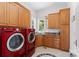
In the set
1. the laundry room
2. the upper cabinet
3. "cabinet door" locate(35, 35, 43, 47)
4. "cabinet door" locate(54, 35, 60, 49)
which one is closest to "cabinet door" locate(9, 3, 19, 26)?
the laundry room

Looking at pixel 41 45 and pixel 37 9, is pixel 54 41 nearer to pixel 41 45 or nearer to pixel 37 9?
pixel 41 45

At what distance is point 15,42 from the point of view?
1.45 m

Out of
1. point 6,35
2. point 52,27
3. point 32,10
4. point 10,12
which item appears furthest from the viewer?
point 52,27

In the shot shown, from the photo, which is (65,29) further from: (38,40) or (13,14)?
(13,14)

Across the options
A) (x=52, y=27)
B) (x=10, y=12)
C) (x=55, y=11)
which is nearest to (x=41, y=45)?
(x=52, y=27)

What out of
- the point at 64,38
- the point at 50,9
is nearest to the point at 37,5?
the point at 50,9

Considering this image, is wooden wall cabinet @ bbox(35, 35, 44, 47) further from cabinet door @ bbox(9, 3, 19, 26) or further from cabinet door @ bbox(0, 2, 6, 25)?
cabinet door @ bbox(0, 2, 6, 25)

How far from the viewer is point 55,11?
1.60 m

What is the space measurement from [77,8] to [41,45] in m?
0.82

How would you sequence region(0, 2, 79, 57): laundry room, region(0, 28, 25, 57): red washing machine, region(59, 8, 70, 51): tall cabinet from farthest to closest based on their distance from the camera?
region(59, 8, 70, 51): tall cabinet → region(0, 2, 79, 57): laundry room → region(0, 28, 25, 57): red washing machine

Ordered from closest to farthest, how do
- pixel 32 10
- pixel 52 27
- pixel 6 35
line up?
pixel 6 35 → pixel 32 10 → pixel 52 27

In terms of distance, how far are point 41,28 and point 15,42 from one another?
1.45ft

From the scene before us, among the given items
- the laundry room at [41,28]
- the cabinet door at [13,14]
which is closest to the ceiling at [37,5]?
the laundry room at [41,28]

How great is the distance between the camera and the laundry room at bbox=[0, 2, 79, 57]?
4.56 feet
